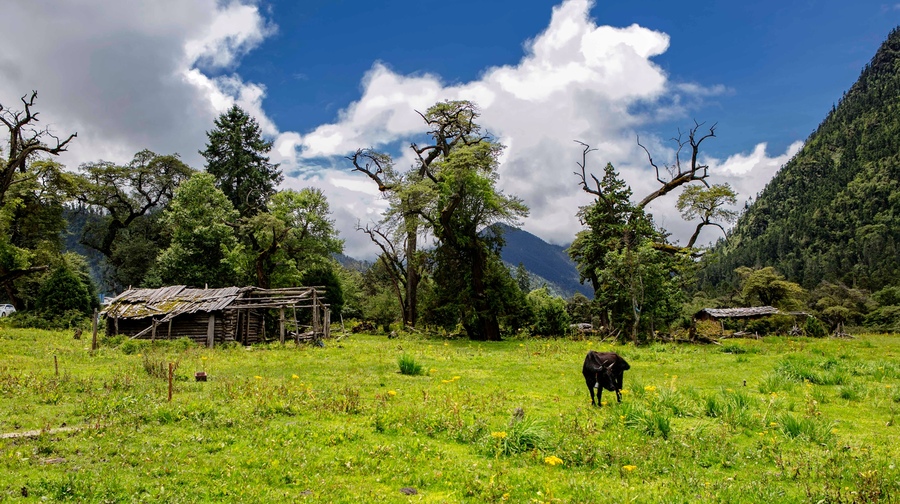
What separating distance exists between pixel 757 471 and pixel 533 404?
5.61m

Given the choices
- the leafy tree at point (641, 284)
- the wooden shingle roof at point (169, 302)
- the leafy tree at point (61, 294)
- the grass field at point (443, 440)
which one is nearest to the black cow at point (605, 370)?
the grass field at point (443, 440)

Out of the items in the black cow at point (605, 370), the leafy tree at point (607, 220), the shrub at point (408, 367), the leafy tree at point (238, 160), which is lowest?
the shrub at point (408, 367)

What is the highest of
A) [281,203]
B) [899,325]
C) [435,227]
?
[281,203]

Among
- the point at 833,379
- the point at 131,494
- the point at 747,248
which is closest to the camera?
the point at 131,494

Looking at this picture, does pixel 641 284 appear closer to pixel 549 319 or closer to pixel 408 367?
pixel 549 319

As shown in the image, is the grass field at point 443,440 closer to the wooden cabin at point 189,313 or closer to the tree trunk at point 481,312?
the wooden cabin at point 189,313

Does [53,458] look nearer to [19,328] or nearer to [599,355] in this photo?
[599,355]

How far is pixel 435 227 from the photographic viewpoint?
128 ft

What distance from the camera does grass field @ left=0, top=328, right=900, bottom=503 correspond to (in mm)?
6977

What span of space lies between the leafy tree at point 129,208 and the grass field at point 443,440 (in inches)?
1543

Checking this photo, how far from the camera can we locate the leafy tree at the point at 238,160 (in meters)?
53.0

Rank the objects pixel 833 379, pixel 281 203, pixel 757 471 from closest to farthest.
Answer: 1. pixel 757 471
2. pixel 833 379
3. pixel 281 203

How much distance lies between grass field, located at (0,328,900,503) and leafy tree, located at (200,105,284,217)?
130 feet

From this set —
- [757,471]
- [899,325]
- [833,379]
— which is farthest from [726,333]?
[757,471]
